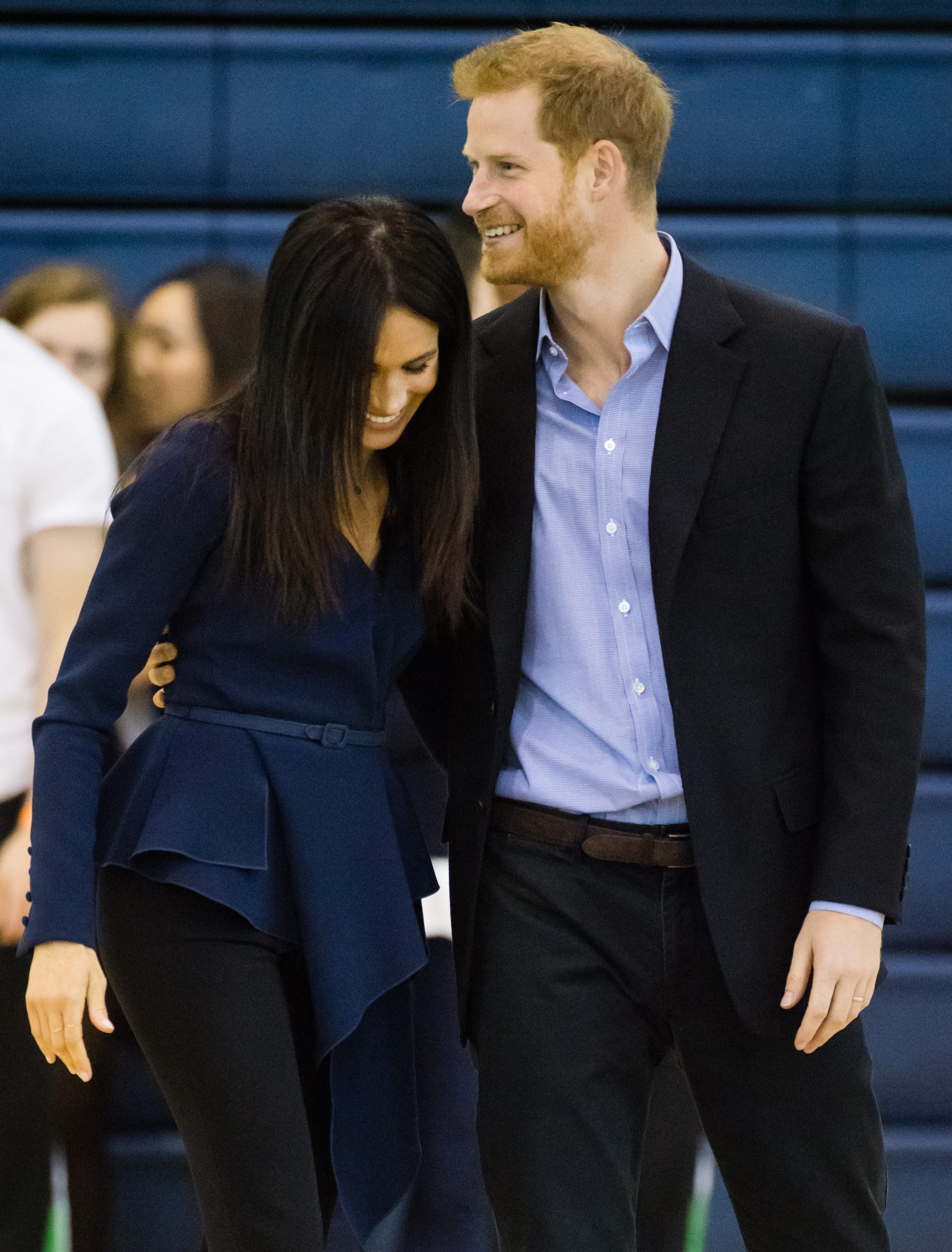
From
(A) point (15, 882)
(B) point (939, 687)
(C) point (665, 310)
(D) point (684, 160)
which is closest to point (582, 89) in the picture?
(C) point (665, 310)

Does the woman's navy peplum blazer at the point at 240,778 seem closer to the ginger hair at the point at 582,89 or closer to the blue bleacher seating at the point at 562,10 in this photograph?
the ginger hair at the point at 582,89

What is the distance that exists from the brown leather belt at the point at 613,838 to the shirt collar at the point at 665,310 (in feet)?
1.76

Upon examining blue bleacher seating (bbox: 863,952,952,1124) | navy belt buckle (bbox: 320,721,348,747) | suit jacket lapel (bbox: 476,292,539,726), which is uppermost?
suit jacket lapel (bbox: 476,292,539,726)

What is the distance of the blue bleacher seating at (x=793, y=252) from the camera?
110 inches

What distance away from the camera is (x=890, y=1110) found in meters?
2.84

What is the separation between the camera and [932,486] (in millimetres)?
2840

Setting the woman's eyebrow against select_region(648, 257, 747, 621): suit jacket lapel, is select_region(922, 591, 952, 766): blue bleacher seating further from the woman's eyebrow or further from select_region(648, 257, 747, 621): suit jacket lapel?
the woman's eyebrow

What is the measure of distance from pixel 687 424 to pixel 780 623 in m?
0.24

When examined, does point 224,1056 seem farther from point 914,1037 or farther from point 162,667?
point 914,1037

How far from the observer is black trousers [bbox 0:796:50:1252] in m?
2.29

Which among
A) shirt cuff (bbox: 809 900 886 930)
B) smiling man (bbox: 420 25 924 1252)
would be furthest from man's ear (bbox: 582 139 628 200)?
shirt cuff (bbox: 809 900 886 930)

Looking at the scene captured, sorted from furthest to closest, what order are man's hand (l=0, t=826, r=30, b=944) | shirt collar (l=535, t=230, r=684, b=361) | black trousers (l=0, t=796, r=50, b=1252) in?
black trousers (l=0, t=796, r=50, b=1252) → man's hand (l=0, t=826, r=30, b=944) → shirt collar (l=535, t=230, r=684, b=361)

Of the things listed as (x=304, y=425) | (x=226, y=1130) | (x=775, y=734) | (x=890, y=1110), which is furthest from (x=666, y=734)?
(x=890, y=1110)

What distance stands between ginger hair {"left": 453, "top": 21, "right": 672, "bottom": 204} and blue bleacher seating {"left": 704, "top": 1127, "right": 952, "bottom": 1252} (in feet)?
6.60
